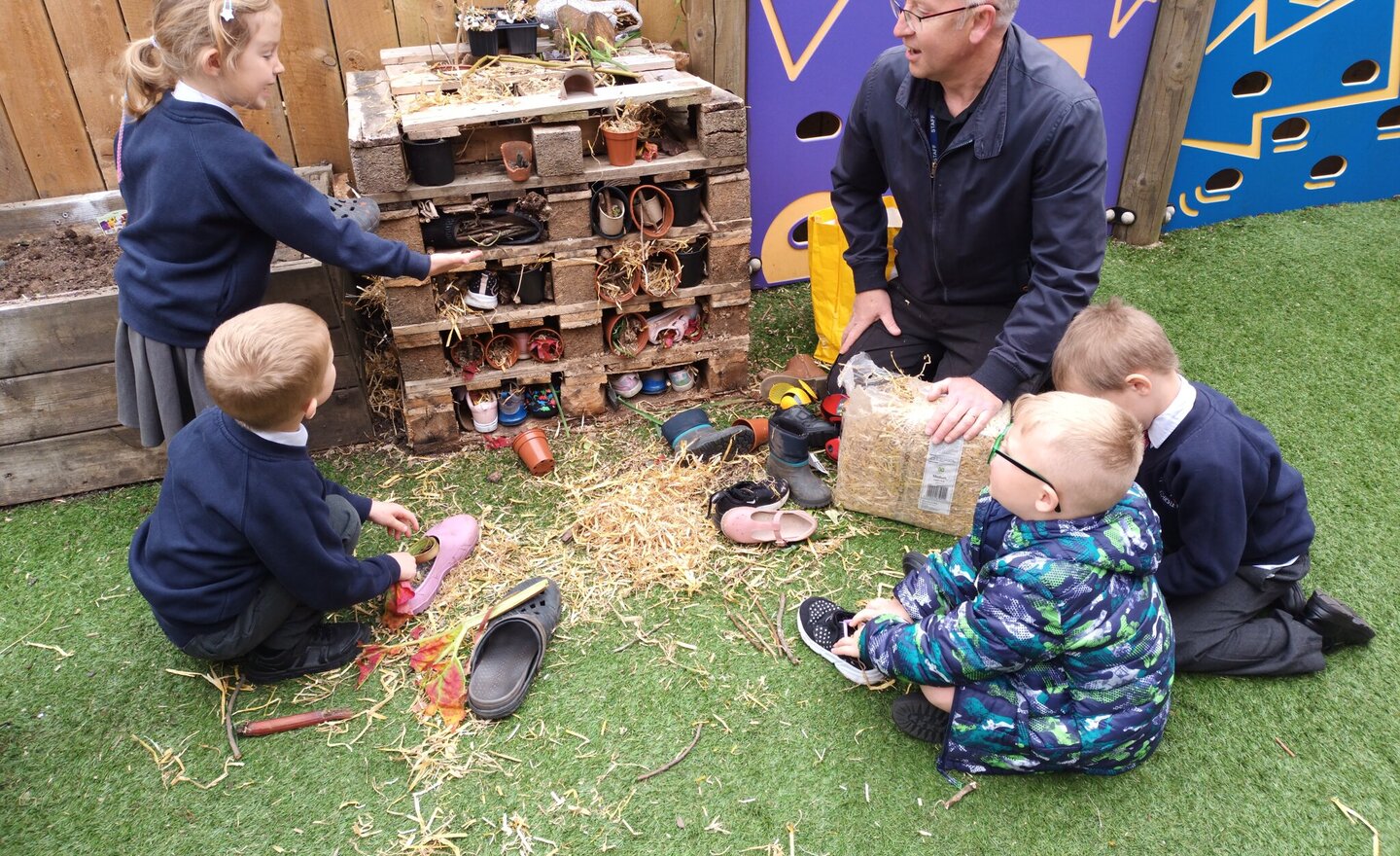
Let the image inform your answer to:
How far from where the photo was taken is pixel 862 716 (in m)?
2.96

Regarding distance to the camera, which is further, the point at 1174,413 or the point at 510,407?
the point at 510,407

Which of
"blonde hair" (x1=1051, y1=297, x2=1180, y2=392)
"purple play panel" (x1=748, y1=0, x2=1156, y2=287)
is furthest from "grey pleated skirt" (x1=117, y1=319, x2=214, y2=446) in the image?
"purple play panel" (x1=748, y1=0, x2=1156, y2=287)

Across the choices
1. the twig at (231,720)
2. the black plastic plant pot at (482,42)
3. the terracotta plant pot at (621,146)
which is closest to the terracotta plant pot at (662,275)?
the terracotta plant pot at (621,146)

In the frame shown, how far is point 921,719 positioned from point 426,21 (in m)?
3.99

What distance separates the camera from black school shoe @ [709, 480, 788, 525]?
3.72 metres

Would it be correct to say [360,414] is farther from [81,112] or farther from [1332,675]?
[1332,675]

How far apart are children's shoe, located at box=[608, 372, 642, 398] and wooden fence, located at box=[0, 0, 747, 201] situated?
1635 mm

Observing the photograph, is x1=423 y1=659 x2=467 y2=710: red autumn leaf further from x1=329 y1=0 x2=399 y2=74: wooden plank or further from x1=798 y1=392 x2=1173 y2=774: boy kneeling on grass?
x1=329 y1=0 x2=399 y2=74: wooden plank

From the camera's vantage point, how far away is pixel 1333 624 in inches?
121

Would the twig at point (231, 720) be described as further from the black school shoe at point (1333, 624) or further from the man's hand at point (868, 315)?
the black school shoe at point (1333, 624)

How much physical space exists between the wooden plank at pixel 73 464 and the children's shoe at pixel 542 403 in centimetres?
158

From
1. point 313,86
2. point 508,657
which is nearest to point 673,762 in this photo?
point 508,657

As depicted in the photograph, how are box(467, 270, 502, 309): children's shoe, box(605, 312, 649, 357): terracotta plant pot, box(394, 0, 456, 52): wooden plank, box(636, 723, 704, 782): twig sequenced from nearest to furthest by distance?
box(636, 723, 704, 782): twig → box(467, 270, 502, 309): children's shoe → box(605, 312, 649, 357): terracotta plant pot → box(394, 0, 456, 52): wooden plank

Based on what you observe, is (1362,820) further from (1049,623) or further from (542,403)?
(542,403)
